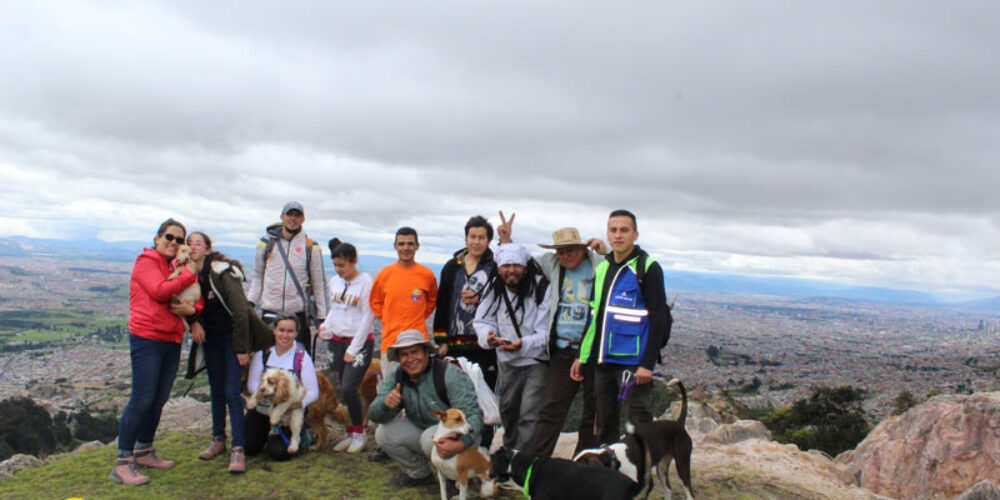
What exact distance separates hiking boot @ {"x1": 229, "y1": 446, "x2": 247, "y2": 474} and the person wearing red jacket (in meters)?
0.79

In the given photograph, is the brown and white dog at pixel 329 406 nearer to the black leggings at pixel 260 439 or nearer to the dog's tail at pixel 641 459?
the black leggings at pixel 260 439

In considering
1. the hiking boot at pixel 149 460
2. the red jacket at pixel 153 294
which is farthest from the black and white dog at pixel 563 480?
the hiking boot at pixel 149 460

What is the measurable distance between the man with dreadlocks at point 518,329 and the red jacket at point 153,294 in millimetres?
3090

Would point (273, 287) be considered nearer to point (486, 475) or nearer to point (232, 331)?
point (232, 331)

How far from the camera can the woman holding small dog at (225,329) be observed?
5809 mm

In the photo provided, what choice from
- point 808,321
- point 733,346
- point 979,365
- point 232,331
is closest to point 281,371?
point 232,331

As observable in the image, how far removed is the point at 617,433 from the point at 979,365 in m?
84.5

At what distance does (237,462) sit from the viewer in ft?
19.1

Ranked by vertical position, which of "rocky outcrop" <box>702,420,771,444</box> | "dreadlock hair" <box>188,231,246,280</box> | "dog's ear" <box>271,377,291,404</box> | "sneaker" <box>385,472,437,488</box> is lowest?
"rocky outcrop" <box>702,420,771,444</box>

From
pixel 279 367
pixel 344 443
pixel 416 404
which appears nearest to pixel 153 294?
pixel 279 367

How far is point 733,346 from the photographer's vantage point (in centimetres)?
10006

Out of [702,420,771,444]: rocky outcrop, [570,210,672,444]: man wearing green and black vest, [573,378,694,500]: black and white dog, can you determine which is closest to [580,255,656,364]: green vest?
[570,210,672,444]: man wearing green and black vest

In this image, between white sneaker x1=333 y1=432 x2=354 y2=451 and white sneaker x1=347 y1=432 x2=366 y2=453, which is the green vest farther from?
white sneaker x1=333 y1=432 x2=354 y2=451

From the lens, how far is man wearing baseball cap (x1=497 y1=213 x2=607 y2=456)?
5.50m
